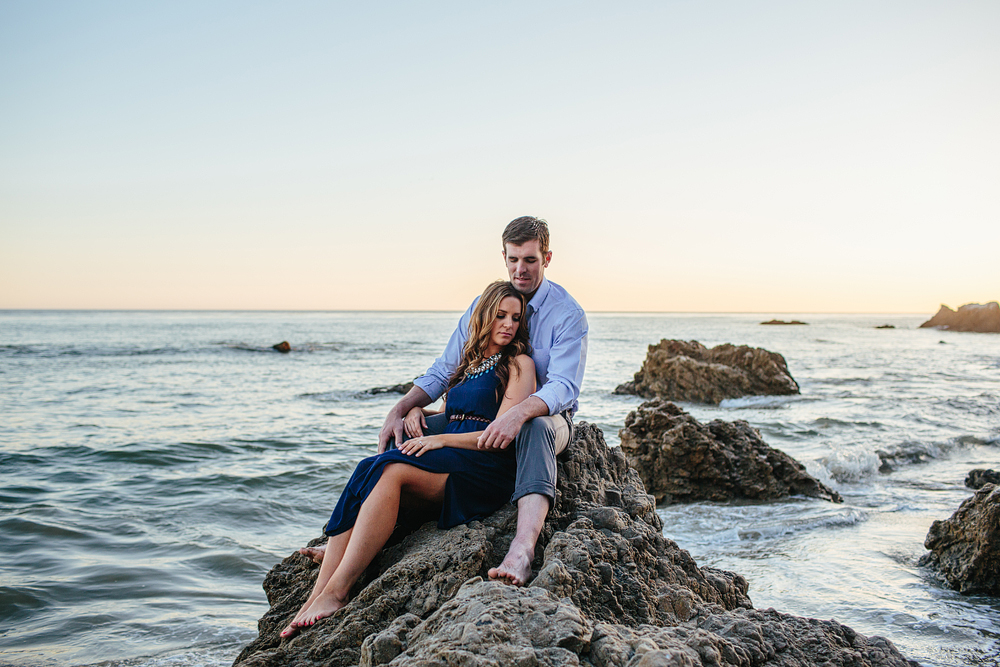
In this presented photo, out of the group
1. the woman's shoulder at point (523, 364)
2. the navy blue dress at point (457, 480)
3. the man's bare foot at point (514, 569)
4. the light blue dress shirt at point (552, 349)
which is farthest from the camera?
the woman's shoulder at point (523, 364)

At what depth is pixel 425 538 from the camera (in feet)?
11.9

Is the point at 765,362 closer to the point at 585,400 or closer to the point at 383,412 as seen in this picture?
the point at 585,400

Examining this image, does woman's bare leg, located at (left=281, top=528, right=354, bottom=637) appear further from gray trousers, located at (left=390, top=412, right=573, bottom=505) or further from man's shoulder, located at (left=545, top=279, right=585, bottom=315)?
man's shoulder, located at (left=545, top=279, right=585, bottom=315)

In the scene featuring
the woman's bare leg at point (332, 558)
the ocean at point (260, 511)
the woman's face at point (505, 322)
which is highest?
the woman's face at point (505, 322)

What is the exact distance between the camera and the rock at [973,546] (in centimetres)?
512

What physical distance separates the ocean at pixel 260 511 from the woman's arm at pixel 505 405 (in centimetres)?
234

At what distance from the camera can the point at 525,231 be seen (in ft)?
14.5

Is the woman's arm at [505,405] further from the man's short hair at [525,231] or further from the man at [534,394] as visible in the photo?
Result: the man's short hair at [525,231]

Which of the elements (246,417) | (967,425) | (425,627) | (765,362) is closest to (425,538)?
(425,627)

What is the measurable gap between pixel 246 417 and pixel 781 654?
14.1m

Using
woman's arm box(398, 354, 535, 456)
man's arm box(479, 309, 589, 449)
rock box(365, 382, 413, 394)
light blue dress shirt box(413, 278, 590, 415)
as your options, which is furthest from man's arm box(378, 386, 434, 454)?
rock box(365, 382, 413, 394)

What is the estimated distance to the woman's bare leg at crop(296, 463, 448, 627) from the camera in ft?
10.9

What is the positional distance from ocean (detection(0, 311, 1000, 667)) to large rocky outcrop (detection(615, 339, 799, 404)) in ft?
2.04

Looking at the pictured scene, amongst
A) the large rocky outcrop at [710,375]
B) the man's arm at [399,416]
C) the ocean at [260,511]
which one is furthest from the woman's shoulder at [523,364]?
the large rocky outcrop at [710,375]
